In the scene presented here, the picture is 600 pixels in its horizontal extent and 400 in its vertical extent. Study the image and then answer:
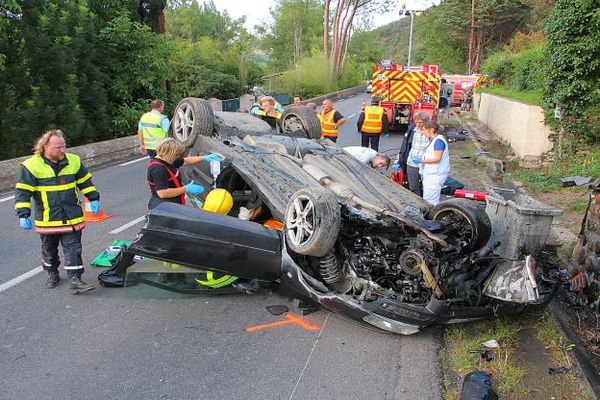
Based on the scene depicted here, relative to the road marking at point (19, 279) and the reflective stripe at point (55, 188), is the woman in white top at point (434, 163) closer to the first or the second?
the reflective stripe at point (55, 188)

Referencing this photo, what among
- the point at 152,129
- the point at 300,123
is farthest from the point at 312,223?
the point at 152,129

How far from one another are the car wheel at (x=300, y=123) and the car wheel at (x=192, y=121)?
1.41 meters

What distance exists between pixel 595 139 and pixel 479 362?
8.00 m

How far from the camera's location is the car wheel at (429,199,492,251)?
14.3 ft

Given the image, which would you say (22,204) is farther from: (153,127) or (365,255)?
(153,127)

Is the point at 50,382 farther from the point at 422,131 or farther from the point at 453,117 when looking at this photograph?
the point at 453,117

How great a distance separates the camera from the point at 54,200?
181 inches

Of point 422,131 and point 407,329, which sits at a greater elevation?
point 422,131

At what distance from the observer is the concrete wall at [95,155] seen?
29.6 feet

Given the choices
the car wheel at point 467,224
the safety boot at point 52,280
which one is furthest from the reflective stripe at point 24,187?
the car wheel at point 467,224

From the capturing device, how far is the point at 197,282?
15.6 feet

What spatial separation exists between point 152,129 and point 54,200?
12.4 feet

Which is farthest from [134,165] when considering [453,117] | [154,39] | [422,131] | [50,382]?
[453,117]

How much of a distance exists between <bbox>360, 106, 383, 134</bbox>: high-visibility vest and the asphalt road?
6825 mm
